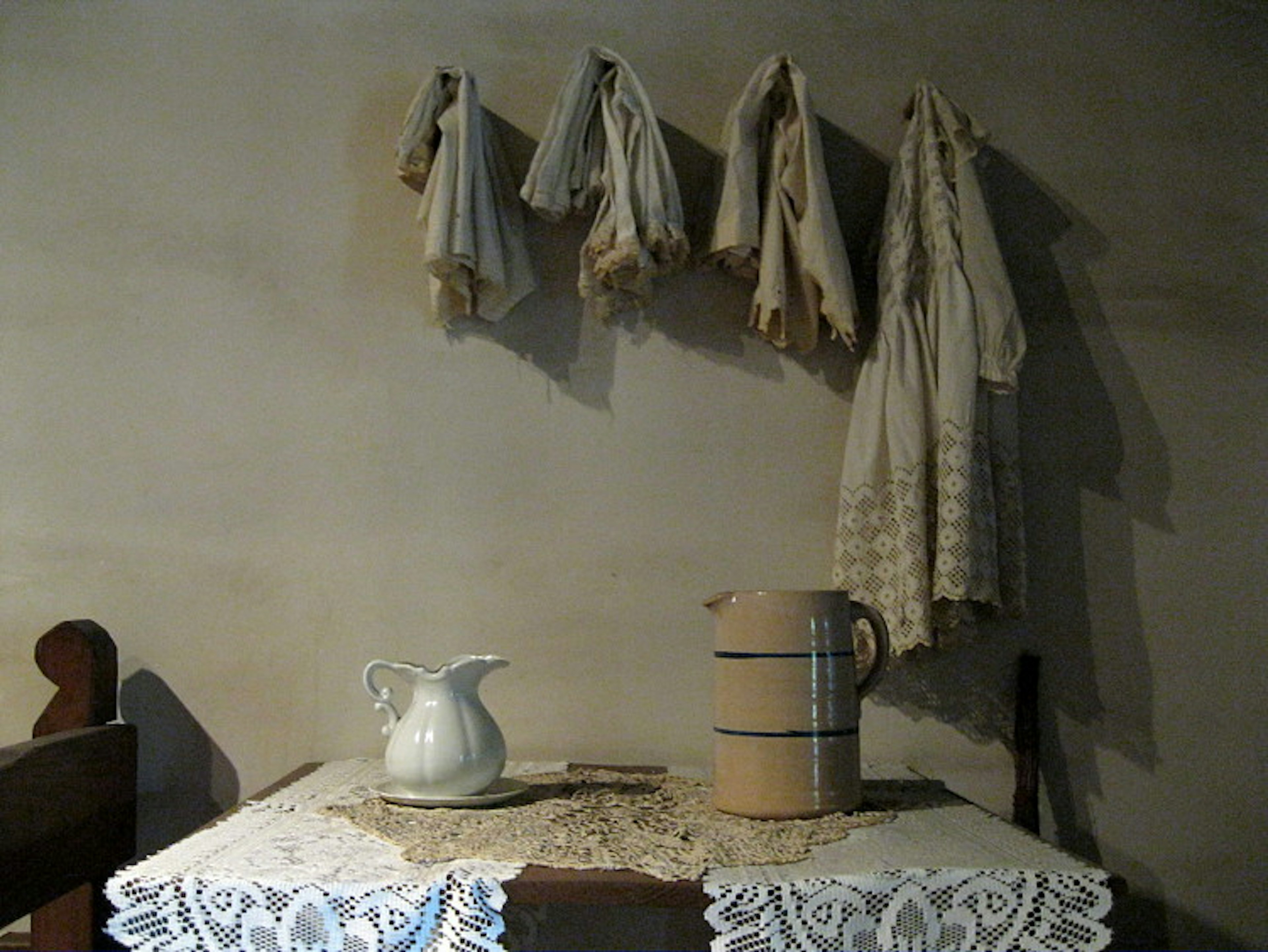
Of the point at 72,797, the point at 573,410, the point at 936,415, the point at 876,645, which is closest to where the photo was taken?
the point at 876,645

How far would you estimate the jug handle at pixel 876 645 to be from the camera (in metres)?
1.13

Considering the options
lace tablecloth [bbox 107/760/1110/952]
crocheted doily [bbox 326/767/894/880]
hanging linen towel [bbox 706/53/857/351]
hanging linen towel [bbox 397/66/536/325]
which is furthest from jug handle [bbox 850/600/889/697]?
hanging linen towel [bbox 397/66/536/325]

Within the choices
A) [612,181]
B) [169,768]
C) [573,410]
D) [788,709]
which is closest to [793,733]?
[788,709]

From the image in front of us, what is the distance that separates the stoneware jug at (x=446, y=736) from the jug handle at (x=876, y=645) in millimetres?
360

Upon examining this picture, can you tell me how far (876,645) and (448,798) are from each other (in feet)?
1.48

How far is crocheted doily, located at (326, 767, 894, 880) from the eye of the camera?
36.7 inches

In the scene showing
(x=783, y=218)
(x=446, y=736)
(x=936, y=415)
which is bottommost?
(x=446, y=736)

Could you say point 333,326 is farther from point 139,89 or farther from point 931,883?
point 931,883

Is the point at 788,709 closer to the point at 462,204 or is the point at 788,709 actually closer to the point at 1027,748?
the point at 1027,748

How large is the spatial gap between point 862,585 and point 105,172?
1.21m

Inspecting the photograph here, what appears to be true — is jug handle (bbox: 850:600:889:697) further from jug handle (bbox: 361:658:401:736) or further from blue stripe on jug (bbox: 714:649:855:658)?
jug handle (bbox: 361:658:401:736)

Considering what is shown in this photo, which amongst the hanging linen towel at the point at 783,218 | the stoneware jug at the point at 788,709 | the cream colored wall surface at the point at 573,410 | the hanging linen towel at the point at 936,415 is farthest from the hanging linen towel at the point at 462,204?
the stoneware jug at the point at 788,709

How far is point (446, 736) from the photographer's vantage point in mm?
1118

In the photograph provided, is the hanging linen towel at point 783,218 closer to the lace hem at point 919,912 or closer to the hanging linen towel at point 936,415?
the hanging linen towel at point 936,415
